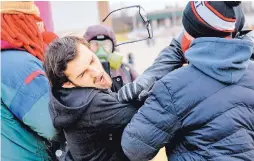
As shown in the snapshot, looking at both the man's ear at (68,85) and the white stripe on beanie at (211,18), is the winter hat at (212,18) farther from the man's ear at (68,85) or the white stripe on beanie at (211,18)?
the man's ear at (68,85)

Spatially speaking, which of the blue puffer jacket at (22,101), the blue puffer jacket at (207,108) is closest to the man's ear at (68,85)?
the blue puffer jacket at (22,101)

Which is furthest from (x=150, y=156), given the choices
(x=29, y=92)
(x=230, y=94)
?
(x=29, y=92)

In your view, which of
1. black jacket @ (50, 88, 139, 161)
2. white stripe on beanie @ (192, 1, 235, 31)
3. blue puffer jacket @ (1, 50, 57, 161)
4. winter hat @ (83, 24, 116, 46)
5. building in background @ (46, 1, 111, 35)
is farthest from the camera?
building in background @ (46, 1, 111, 35)

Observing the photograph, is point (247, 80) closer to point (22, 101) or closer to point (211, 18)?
point (211, 18)

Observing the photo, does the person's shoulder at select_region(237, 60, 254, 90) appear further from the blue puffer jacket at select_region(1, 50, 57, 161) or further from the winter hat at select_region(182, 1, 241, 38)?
the blue puffer jacket at select_region(1, 50, 57, 161)

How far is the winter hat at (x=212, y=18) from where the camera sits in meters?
1.28

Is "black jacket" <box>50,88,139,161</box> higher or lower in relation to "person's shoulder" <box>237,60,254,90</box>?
lower

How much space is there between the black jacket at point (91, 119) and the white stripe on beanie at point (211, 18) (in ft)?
1.44

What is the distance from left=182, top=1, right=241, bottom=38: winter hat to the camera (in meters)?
1.28

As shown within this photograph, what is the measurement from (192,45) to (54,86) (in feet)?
1.91

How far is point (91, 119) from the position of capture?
147 centimetres

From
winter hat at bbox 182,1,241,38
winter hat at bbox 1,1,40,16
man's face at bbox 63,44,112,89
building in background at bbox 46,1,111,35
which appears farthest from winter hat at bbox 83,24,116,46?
building in background at bbox 46,1,111,35

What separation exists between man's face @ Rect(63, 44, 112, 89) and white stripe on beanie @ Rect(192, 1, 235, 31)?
1.56ft

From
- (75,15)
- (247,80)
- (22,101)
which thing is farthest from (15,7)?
(75,15)
